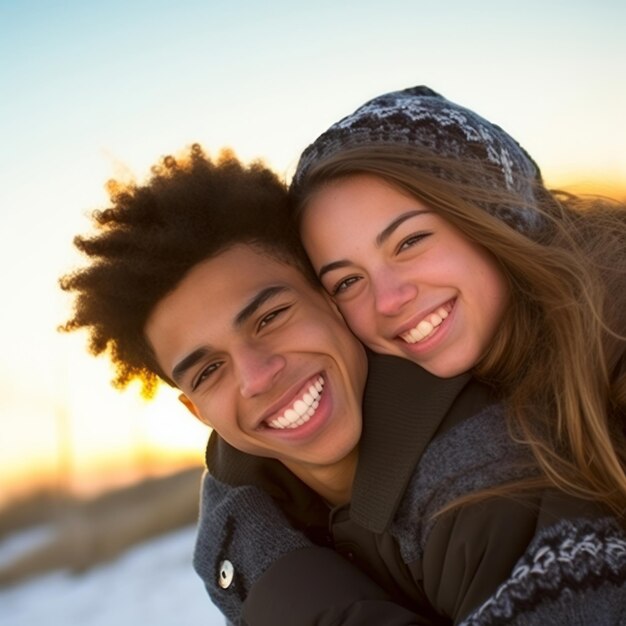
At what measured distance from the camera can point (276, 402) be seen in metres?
2.57

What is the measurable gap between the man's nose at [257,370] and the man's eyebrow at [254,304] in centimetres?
8

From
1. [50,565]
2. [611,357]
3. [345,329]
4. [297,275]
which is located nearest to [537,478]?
[611,357]

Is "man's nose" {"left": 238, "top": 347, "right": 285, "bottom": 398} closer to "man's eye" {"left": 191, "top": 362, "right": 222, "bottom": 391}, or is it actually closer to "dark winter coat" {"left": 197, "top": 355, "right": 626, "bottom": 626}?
"man's eye" {"left": 191, "top": 362, "right": 222, "bottom": 391}

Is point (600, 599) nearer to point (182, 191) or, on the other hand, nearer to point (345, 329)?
point (345, 329)

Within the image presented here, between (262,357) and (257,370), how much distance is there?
0.14ft

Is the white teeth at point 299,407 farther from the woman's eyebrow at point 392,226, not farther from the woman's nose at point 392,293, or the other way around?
the woman's eyebrow at point 392,226

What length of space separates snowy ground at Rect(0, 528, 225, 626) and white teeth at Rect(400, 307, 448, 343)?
273cm

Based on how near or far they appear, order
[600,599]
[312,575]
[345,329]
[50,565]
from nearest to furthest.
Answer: [600,599]
[312,575]
[345,329]
[50,565]

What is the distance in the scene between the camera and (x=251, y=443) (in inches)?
106

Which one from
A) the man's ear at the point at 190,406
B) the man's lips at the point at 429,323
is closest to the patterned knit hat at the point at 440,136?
the man's lips at the point at 429,323

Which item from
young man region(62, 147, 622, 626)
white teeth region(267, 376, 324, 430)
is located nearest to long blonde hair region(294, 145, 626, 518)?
young man region(62, 147, 622, 626)

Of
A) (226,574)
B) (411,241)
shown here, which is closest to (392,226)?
(411,241)

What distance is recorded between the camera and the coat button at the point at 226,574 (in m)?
2.58

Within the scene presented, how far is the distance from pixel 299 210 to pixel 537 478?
1.06 metres
